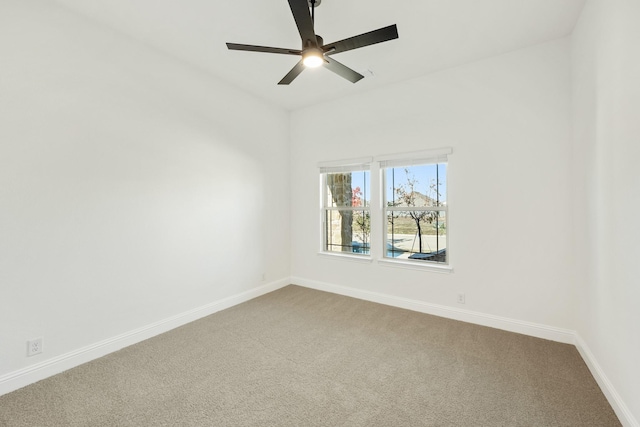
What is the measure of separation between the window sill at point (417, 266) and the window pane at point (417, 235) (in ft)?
0.44

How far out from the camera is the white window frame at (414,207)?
3.35 m

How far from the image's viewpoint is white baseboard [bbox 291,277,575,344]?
2736mm

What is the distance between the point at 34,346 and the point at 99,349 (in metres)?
0.46

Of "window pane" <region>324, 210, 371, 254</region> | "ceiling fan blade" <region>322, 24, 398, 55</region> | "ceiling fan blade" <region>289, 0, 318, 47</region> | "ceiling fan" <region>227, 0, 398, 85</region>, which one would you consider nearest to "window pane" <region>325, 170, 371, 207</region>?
"window pane" <region>324, 210, 371, 254</region>

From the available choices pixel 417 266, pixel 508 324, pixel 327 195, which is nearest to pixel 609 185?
pixel 508 324

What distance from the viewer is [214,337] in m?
2.86

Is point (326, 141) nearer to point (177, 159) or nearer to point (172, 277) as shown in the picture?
point (177, 159)

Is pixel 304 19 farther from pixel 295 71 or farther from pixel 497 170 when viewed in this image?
pixel 497 170

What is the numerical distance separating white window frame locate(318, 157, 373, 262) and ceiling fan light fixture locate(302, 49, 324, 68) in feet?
6.20

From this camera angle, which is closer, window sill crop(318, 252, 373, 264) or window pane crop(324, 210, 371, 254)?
window sill crop(318, 252, 373, 264)

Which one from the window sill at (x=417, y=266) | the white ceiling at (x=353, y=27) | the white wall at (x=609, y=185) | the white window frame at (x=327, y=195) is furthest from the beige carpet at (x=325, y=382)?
the white ceiling at (x=353, y=27)

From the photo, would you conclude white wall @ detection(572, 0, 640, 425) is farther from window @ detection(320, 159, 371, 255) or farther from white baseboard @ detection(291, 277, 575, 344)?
window @ detection(320, 159, 371, 255)

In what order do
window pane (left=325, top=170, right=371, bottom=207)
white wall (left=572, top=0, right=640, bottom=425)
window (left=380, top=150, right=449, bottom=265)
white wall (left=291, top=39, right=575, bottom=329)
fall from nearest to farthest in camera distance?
white wall (left=572, top=0, right=640, bottom=425) → white wall (left=291, top=39, right=575, bottom=329) → window (left=380, top=150, right=449, bottom=265) → window pane (left=325, top=170, right=371, bottom=207)

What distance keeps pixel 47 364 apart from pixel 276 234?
2859mm
